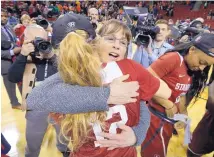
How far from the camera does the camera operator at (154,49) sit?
7.52ft

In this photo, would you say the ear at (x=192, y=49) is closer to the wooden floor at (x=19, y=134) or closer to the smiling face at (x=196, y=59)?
the smiling face at (x=196, y=59)

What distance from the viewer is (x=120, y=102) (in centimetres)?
87

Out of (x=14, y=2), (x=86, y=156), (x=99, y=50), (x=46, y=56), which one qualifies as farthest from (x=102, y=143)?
(x=14, y=2)

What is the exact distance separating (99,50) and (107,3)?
1501cm

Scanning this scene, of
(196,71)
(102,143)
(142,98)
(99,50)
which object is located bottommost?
(196,71)

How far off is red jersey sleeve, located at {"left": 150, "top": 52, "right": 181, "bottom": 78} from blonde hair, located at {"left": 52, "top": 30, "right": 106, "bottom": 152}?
688 millimetres

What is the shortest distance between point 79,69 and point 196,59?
3.03 ft

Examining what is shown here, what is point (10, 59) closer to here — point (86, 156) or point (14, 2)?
point (86, 156)

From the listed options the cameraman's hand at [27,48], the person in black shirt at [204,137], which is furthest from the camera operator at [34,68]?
the person in black shirt at [204,137]

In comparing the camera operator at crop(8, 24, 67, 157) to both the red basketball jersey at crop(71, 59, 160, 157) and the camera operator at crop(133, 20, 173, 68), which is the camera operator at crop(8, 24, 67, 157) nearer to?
the red basketball jersey at crop(71, 59, 160, 157)

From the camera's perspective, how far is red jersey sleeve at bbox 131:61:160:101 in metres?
0.96

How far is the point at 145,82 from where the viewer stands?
976mm

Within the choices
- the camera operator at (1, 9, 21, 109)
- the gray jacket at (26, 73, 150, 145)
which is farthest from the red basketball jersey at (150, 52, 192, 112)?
the camera operator at (1, 9, 21, 109)

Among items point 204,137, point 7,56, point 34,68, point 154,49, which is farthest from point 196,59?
point 7,56
